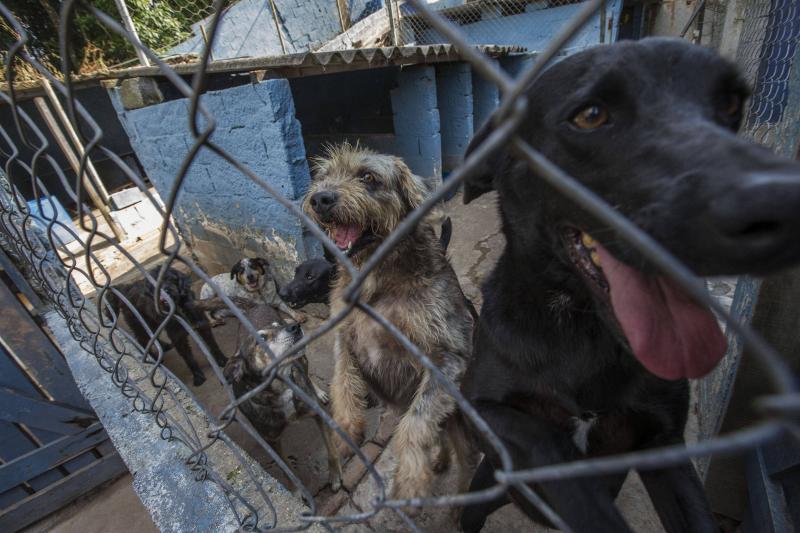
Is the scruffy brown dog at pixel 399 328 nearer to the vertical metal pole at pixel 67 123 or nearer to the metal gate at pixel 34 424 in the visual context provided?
the metal gate at pixel 34 424

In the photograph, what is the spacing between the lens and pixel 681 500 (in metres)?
1.30

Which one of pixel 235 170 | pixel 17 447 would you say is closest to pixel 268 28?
pixel 235 170

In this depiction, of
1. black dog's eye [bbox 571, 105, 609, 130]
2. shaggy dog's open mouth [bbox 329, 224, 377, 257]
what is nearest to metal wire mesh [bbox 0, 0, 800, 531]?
black dog's eye [bbox 571, 105, 609, 130]

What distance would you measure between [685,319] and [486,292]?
84 centimetres


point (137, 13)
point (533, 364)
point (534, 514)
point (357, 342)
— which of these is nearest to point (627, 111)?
point (533, 364)

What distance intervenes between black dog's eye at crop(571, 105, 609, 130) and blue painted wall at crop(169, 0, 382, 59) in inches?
469

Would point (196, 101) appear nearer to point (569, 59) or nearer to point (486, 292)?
point (569, 59)

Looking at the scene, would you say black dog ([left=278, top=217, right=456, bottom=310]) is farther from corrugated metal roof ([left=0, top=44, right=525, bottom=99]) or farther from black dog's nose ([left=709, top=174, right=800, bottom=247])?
black dog's nose ([left=709, top=174, right=800, bottom=247])

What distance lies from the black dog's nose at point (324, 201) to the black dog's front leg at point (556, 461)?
2.01 m

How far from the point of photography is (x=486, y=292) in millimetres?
1701

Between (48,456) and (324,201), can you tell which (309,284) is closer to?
(324,201)

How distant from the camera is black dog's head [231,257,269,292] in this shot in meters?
4.88

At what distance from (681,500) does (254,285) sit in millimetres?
4674

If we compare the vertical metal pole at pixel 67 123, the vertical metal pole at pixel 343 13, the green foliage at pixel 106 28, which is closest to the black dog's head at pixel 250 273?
the vertical metal pole at pixel 67 123
